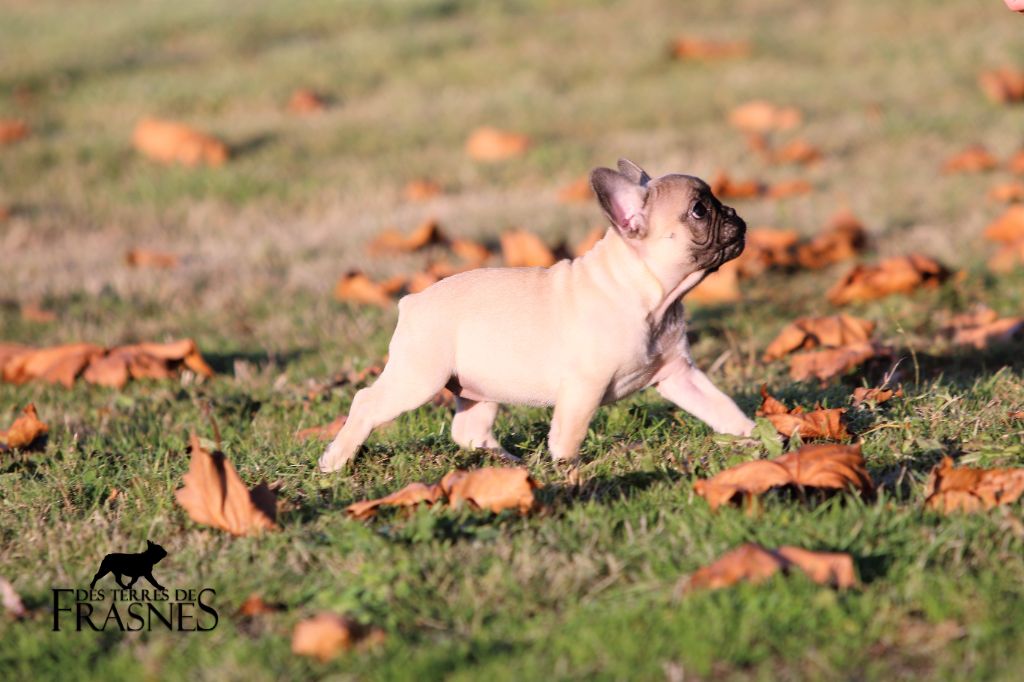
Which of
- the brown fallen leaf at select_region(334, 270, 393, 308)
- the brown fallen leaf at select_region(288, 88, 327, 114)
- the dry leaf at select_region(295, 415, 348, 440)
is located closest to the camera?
the dry leaf at select_region(295, 415, 348, 440)

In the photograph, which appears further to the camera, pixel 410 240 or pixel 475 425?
pixel 410 240

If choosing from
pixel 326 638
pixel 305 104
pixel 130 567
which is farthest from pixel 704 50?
pixel 326 638

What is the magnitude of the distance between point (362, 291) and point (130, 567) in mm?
4218

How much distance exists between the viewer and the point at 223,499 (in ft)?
12.9

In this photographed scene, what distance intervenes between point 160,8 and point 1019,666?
22201mm

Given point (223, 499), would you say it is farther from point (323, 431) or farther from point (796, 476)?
point (796, 476)

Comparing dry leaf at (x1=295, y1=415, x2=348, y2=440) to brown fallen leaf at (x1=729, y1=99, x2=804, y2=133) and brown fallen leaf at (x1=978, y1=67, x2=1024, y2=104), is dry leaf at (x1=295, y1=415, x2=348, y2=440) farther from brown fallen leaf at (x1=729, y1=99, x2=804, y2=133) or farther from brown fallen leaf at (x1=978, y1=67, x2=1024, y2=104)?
brown fallen leaf at (x1=978, y1=67, x2=1024, y2=104)

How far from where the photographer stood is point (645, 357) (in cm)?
434

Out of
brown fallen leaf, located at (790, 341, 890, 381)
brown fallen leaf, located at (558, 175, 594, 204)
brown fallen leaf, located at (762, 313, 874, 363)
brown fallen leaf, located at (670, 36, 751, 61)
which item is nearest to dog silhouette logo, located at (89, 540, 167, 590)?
brown fallen leaf, located at (790, 341, 890, 381)

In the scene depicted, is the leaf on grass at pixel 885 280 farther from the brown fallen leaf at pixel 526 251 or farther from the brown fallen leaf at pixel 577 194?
the brown fallen leaf at pixel 577 194

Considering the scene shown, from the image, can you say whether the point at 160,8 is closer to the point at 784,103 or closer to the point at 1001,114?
the point at 784,103

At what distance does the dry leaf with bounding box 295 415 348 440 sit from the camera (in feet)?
16.3

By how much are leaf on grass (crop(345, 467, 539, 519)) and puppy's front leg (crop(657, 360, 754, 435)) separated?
2.70ft

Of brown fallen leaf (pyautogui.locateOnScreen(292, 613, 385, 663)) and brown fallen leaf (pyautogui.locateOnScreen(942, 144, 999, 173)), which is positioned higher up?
brown fallen leaf (pyautogui.locateOnScreen(292, 613, 385, 663))
